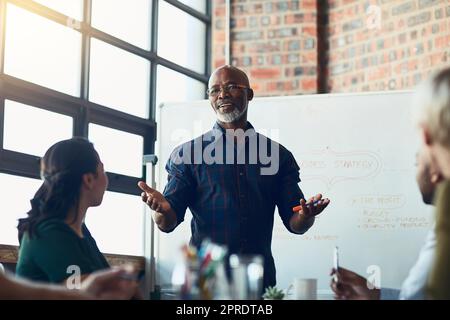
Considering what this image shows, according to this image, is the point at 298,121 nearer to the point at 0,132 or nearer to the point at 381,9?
the point at 381,9

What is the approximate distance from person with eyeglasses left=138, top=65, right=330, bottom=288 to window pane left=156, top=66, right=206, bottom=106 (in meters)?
2.25

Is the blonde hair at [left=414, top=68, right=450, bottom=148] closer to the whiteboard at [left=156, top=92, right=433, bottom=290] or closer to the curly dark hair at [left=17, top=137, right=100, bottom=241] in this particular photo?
the curly dark hair at [left=17, top=137, right=100, bottom=241]

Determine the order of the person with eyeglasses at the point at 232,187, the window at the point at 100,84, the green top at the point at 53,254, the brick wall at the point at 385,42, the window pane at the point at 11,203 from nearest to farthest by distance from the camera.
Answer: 1. the green top at the point at 53,254
2. the person with eyeglasses at the point at 232,187
3. the window pane at the point at 11,203
4. the window at the point at 100,84
5. the brick wall at the point at 385,42

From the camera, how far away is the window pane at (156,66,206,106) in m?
5.13

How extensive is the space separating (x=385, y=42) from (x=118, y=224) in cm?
195

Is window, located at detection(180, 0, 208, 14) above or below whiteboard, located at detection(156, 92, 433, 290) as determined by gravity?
above

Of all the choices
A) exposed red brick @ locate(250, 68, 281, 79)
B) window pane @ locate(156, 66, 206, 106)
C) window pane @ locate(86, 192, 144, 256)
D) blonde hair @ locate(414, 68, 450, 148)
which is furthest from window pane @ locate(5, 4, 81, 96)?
blonde hair @ locate(414, 68, 450, 148)

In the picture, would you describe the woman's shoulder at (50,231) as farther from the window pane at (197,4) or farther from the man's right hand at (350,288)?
the window pane at (197,4)

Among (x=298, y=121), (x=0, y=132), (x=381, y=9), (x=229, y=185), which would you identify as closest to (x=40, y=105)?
(x=0, y=132)

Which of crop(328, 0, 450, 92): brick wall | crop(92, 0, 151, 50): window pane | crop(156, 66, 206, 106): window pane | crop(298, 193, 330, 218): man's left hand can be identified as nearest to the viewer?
crop(298, 193, 330, 218): man's left hand

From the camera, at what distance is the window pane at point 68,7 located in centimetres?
430

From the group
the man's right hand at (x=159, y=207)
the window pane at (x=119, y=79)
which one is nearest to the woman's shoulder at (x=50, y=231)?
the man's right hand at (x=159, y=207)

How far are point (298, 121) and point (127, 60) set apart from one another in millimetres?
1082
